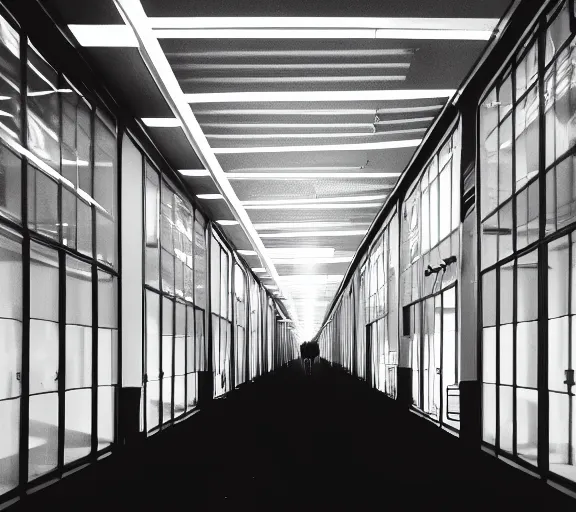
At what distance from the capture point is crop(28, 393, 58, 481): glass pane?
25.9 feet

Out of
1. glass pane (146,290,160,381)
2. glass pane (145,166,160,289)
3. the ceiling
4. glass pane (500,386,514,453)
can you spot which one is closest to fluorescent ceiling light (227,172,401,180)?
the ceiling

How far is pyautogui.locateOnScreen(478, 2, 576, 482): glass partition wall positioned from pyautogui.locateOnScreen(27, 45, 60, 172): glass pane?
5.17 m

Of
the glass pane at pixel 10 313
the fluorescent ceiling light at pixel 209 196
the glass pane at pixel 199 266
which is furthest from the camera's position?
the glass pane at pixel 199 266

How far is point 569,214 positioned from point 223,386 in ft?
61.4

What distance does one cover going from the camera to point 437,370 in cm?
1492

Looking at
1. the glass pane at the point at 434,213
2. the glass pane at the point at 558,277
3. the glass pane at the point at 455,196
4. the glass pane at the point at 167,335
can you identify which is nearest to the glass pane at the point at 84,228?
the glass pane at the point at 167,335

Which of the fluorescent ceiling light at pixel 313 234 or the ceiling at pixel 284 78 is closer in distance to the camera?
the ceiling at pixel 284 78

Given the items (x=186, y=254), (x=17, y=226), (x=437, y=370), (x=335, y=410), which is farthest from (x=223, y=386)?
(x=17, y=226)

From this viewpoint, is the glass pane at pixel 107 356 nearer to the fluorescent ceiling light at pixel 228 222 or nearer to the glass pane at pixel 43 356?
the glass pane at pixel 43 356

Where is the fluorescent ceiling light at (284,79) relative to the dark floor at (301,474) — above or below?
above

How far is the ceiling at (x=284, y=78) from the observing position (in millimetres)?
8828

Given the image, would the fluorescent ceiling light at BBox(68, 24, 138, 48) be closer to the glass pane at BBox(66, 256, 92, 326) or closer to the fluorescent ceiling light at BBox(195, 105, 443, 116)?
the glass pane at BBox(66, 256, 92, 326)

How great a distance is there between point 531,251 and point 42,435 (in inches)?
218

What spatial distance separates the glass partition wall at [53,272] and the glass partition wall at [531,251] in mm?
5108
